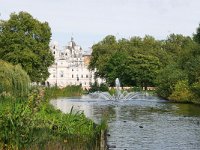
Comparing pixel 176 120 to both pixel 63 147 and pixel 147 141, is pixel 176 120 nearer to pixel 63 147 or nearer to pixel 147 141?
pixel 147 141

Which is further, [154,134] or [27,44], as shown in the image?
[27,44]

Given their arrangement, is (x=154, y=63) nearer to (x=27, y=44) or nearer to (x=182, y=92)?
(x=27, y=44)

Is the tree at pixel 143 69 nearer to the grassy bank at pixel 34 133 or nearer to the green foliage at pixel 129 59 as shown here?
the green foliage at pixel 129 59

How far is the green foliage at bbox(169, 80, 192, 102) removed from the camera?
58.0 m

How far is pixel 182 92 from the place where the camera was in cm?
5938

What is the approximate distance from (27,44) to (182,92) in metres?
19.7

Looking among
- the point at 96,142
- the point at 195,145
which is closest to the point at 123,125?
the point at 195,145

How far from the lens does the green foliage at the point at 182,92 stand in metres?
58.0

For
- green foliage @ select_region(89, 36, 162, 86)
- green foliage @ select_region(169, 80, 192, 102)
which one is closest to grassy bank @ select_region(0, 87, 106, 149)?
green foliage @ select_region(169, 80, 192, 102)

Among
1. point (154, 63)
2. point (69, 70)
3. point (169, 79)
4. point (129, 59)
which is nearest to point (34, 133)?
point (169, 79)

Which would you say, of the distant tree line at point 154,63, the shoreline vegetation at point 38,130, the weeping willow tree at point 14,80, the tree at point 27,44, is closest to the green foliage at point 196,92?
the distant tree line at point 154,63

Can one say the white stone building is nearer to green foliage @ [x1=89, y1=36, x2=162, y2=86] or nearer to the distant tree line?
green foliage @ [x1=89, y1=36, x2=162, y2=86]

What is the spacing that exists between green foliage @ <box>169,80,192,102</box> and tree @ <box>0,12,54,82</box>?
54.3 feet

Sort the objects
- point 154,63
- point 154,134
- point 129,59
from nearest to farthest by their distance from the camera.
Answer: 1. point 154,134
2. point 154,63
3. point 129,59
